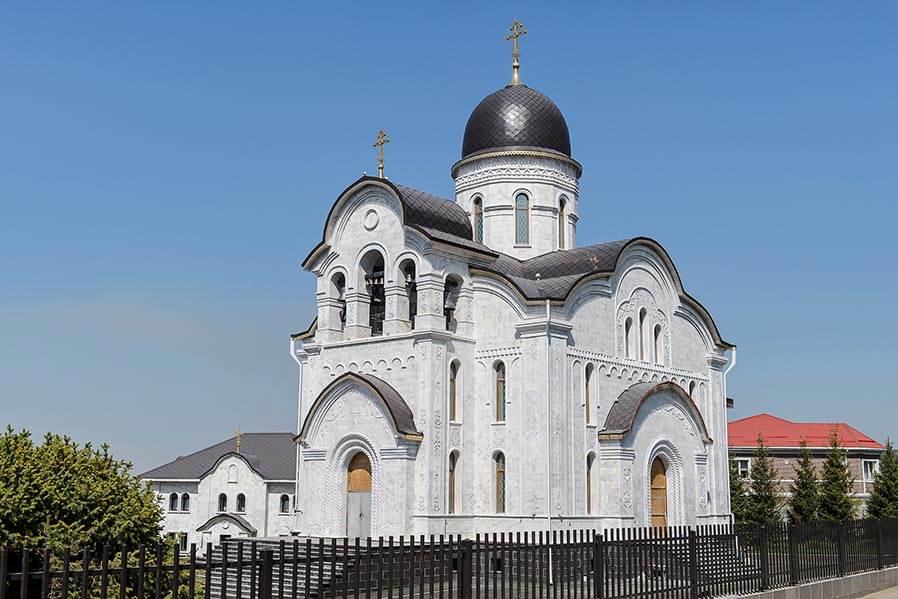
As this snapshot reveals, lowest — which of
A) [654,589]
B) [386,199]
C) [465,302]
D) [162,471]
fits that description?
[654,589]

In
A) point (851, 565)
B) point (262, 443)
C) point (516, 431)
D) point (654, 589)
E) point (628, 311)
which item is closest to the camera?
point (654, 589)

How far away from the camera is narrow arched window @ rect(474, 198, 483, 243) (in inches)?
1009

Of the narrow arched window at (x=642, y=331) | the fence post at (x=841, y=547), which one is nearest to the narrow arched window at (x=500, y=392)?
the narrow arched window at (x=642, y=331)

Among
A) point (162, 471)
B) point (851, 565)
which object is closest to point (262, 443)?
point (162, 471)

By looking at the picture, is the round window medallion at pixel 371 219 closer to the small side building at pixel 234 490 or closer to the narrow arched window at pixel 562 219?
the narrow arched window at pixel 562 219

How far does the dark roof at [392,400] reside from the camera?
65.0 ft

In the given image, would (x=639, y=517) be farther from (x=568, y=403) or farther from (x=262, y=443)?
(x=262, y=443)

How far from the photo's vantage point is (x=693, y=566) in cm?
1373

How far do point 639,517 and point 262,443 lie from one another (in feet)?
73.8

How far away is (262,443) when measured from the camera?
131ft

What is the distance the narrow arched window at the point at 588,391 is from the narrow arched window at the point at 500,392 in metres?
1.84

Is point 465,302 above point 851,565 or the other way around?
above

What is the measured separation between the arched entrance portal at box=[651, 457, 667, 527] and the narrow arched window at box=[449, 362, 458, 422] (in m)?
5.26

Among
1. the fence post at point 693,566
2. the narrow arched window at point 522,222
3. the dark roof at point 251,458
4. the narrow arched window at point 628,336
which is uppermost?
the narrow arched window at point 522,222
